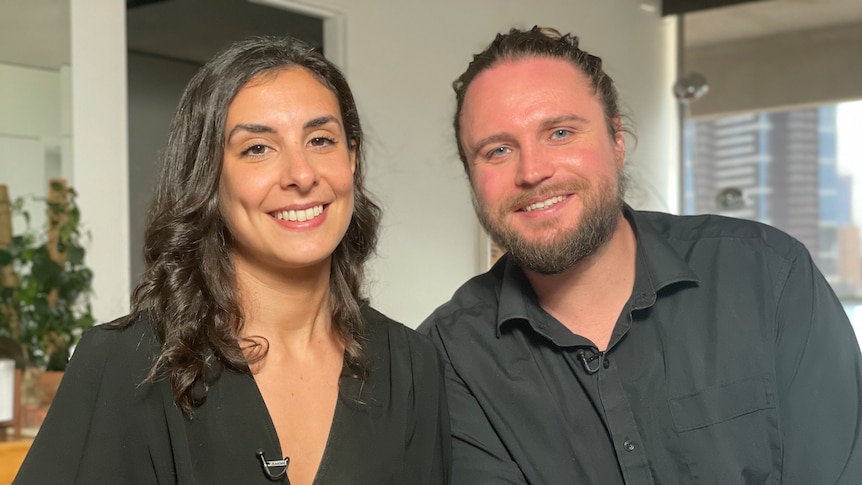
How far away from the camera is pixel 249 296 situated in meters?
1.77

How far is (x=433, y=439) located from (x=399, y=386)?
4.7 inches

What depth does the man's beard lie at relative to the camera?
79.6 inches

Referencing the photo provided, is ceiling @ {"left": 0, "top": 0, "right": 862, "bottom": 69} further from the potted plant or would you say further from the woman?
the woman

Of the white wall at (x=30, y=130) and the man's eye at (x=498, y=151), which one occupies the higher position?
the white wall at (x=30, y=130)

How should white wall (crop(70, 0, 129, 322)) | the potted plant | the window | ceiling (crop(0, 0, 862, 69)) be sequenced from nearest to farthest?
1. the potted plant
2. white wall (crop(70, 0, 129, 322))
3. ceiling (crop(0, 0, 862, 69))
4. the window

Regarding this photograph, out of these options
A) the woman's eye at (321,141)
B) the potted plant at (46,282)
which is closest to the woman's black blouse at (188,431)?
the woman's eye at (321,141)

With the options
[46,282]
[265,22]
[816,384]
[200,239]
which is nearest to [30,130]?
[46,282]

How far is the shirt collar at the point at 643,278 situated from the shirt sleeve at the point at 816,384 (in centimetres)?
21

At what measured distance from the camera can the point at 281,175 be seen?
165 centimetres

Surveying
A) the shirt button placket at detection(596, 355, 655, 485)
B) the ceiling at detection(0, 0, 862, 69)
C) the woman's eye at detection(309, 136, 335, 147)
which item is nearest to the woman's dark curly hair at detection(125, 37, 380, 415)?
the woman's eye at detection(309, 136, 335, 147)

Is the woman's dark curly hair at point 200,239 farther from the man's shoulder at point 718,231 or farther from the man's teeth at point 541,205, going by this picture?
the man's shoulder at point 718,231

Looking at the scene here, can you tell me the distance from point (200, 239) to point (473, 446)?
0.68 metres

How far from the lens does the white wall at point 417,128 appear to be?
459 centimetres

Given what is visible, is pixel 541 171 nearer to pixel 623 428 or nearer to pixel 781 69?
pixel 623 428
